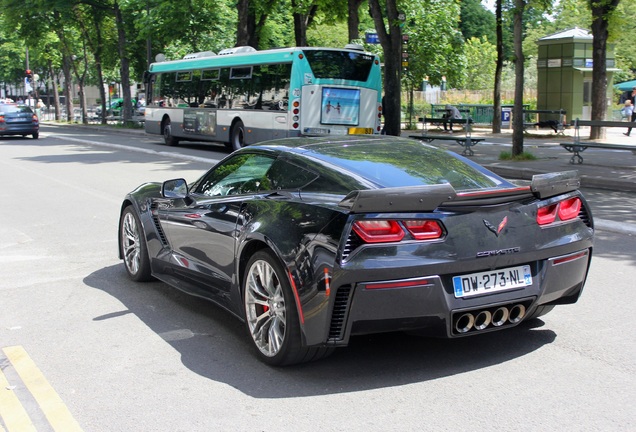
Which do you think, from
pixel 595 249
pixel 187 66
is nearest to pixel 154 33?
pixel 187 66

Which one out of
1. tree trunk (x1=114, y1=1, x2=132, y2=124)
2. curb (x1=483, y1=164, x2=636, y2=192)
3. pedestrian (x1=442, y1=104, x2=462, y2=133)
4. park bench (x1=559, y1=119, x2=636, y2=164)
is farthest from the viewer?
tree trunk (x1=114, y1=1, x2=132, y2=124)

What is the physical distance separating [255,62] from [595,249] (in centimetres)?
1695

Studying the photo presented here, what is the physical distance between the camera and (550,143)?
26.9 meters

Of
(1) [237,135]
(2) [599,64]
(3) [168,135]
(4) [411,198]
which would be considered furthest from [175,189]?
(3) [168,135]

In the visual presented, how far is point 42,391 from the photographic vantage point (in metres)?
4.66

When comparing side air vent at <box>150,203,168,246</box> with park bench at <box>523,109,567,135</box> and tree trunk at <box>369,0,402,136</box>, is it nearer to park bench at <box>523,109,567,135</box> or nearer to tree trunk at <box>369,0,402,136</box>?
tree trunk at <box>369,0,402,136</box>

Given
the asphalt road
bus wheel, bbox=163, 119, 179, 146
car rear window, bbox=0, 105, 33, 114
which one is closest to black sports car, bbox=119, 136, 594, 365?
the asphalt road

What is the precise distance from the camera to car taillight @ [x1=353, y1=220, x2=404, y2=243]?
4.42 m

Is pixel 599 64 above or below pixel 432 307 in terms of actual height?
above

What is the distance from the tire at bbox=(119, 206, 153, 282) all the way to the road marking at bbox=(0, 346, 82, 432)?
5.76 feet

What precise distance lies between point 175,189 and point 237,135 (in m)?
18.7

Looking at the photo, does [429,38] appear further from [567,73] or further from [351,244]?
[351,244]

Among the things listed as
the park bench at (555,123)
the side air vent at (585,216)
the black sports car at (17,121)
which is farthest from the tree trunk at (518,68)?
the black sports car at (17,121)

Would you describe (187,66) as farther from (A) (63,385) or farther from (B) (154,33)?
(A) (63,385)
